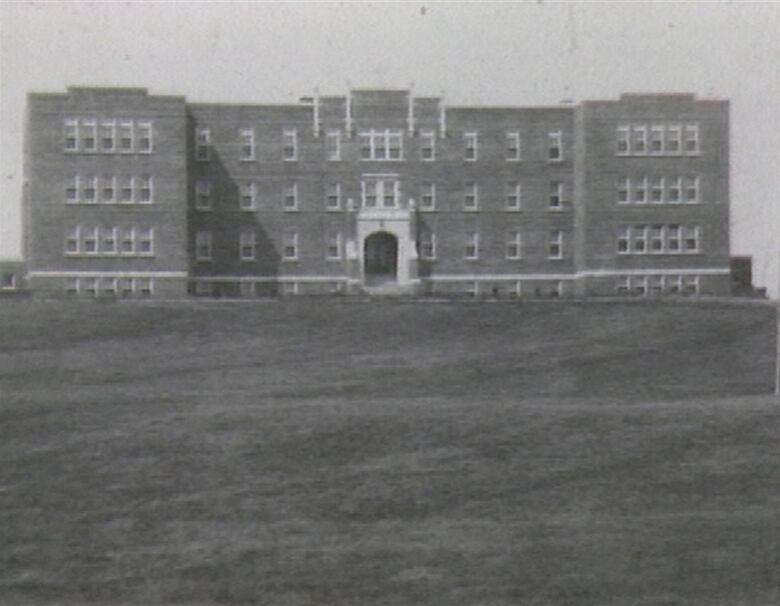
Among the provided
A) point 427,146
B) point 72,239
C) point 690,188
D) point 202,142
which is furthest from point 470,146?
point 72,239

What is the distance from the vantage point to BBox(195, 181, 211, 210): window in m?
75.5

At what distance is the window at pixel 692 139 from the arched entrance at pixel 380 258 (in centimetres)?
1425

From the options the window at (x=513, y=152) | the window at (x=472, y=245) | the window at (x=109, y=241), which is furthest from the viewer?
the window at (x=513, y=152)

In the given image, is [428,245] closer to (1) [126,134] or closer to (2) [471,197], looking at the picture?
(2) [471,197]

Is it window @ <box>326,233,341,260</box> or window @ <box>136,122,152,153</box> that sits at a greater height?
window @ <box>136,122,152,153</box>

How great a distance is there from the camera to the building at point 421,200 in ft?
240

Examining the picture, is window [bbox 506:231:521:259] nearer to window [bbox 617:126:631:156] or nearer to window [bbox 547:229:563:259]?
window [bbox 547:229:563:259]

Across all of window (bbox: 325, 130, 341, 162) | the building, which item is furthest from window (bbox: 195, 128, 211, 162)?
window (bbox: 325, 130, 341, 162)

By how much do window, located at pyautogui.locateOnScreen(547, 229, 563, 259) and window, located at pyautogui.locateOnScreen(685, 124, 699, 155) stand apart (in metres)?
7.13

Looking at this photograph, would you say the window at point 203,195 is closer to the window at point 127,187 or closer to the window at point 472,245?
the window at point 127,187

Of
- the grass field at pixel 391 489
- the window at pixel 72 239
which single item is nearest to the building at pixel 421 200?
the window at pixel 72 239

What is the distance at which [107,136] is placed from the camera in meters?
72.7

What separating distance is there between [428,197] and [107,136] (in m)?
15.2

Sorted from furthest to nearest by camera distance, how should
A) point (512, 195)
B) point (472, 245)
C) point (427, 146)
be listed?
point (512, 195) < point (472, 245) < point (427, 146)
